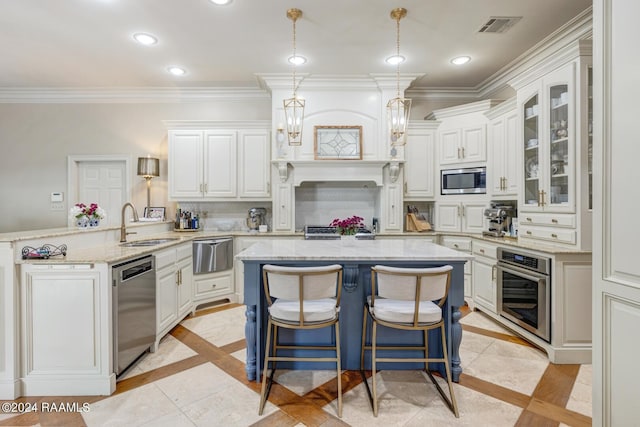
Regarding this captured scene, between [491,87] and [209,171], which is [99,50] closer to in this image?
[209,171]

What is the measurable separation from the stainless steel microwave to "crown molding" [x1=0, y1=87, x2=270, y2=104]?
9.63 ft

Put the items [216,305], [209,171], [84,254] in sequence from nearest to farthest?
1. [84,254]
2. [216,305]
3. [209,171]

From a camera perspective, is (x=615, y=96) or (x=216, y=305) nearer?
(x=615, y=96)

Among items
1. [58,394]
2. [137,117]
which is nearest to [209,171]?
[137,117]

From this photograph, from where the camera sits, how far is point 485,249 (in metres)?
3.54

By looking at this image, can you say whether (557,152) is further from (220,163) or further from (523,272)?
(220,163)

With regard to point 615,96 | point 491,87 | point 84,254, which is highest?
point 491,87

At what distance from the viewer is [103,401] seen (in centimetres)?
204

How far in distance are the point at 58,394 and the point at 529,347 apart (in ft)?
12.5

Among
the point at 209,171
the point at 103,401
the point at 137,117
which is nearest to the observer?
the point at 103,401

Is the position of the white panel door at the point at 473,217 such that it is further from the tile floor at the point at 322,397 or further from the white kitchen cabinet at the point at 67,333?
the white kitchen cabinet at the point at 67,333

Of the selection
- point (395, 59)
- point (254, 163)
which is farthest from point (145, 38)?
point (395, 59)

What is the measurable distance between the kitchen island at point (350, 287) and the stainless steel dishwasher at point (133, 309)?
0.91 m

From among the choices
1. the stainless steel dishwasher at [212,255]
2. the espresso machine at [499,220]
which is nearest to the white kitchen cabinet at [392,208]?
the espresso machine at [499,220]
